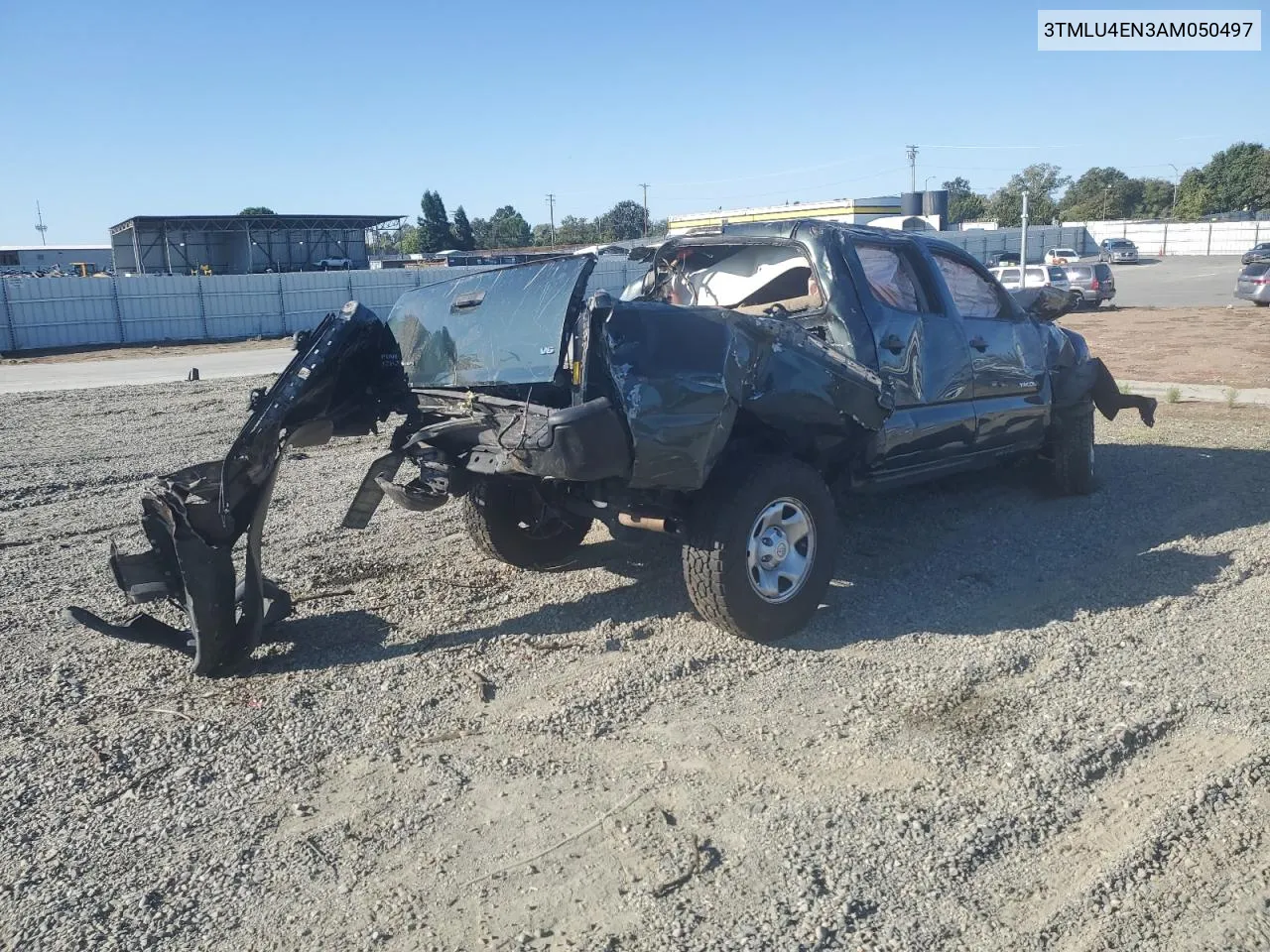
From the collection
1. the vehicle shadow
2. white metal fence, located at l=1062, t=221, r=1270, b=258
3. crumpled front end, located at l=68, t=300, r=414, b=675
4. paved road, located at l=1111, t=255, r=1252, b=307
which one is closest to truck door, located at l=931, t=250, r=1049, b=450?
the vehicle shadow

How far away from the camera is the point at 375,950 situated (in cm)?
280

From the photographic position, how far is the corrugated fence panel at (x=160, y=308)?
98.6 ft

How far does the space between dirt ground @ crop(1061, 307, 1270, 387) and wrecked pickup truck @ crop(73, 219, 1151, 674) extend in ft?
35.4

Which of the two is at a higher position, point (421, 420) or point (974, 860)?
point (421, 420)

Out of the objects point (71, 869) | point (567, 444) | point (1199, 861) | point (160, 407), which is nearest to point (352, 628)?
point (567, 444)

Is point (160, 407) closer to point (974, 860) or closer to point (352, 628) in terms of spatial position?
point (352, 628)

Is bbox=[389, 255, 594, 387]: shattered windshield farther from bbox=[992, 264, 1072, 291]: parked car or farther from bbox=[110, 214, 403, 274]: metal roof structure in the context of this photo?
bbox=[110, 214, 403, 274]: metal roof structure

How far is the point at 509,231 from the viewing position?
9438cm

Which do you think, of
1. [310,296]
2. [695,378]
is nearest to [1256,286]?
[310,296]

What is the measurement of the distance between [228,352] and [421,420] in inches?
925

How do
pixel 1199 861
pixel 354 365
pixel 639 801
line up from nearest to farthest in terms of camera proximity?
pixel 1199 861
pixel 639 801
pixel 354 365

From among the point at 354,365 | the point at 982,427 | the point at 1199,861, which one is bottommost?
the point at 1199,861

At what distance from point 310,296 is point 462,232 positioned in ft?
189

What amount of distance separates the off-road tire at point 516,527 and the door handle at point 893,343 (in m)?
1.92
